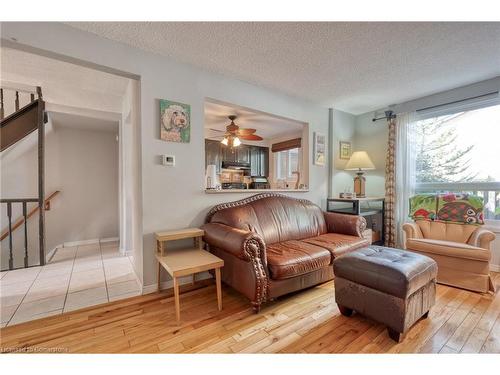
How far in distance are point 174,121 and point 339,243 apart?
226 centimetres

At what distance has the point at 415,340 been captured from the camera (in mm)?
1477

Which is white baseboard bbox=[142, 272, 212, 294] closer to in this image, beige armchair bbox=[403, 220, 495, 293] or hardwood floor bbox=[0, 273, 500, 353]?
hardwood floor bbox=[0, 273, 500, 353]

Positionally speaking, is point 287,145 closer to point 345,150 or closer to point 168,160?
point 345,150

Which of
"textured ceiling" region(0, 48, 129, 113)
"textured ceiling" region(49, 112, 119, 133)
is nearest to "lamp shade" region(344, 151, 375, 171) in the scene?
"textured ceiling" region(0, 48, 129, 113)

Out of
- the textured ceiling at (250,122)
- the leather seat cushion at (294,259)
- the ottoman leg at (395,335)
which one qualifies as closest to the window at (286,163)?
the textured ceiling at (250,122)

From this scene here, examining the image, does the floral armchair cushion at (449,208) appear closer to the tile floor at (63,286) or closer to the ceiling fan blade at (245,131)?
the ceiling fan blade at (245,131)

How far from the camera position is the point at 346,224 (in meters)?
2.86

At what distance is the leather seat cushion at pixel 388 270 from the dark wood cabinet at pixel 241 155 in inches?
173


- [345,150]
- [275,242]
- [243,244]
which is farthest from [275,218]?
[345,150]

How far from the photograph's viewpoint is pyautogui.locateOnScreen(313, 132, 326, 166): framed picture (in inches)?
142

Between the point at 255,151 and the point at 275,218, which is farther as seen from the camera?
the point at 255,151
